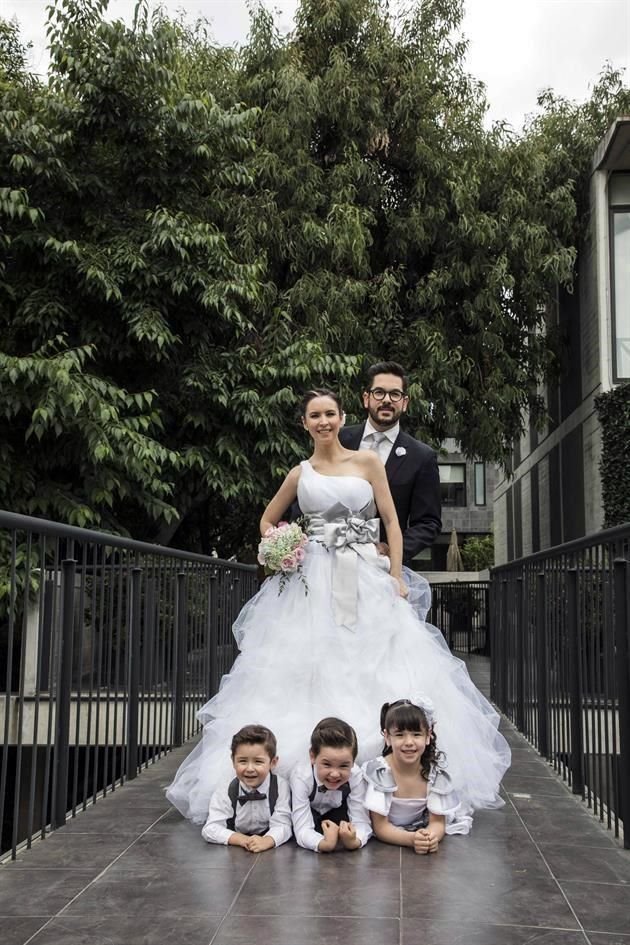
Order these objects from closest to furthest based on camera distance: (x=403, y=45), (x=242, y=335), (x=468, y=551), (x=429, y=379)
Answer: (x=242, y=335)
(x=429, y=379)
(x=403, y=45)
(x=468, y=551)

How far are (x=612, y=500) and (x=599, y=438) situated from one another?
1140 millimetres

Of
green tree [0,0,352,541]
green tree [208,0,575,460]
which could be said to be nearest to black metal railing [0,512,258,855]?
green tree [0,0,352,541]

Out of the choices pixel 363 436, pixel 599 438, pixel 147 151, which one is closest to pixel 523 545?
pixel 599 438

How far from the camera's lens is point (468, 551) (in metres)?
45.2

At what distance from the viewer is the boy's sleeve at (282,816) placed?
12.9 ft

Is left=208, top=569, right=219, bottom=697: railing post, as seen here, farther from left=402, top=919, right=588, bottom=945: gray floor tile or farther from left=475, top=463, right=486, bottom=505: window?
left=475, top=463, right=486, bottom=505: window

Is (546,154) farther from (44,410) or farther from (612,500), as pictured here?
(44,410)

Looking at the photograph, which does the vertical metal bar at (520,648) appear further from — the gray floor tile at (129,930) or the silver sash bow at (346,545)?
the gray floor tile at (129,930)

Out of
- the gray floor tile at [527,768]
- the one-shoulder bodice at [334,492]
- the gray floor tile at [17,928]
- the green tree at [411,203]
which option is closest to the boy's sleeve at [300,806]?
the gray floor tile at [17,928]

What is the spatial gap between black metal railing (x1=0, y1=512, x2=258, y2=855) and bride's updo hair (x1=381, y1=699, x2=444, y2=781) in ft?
4.62

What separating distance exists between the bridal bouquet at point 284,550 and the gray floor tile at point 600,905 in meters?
1.93

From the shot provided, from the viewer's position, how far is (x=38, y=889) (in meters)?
3.31

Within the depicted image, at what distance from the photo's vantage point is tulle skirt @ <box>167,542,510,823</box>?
4.42 meters

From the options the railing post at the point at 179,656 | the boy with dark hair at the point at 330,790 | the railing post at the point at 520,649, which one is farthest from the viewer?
the railing post at the point at 520,649
